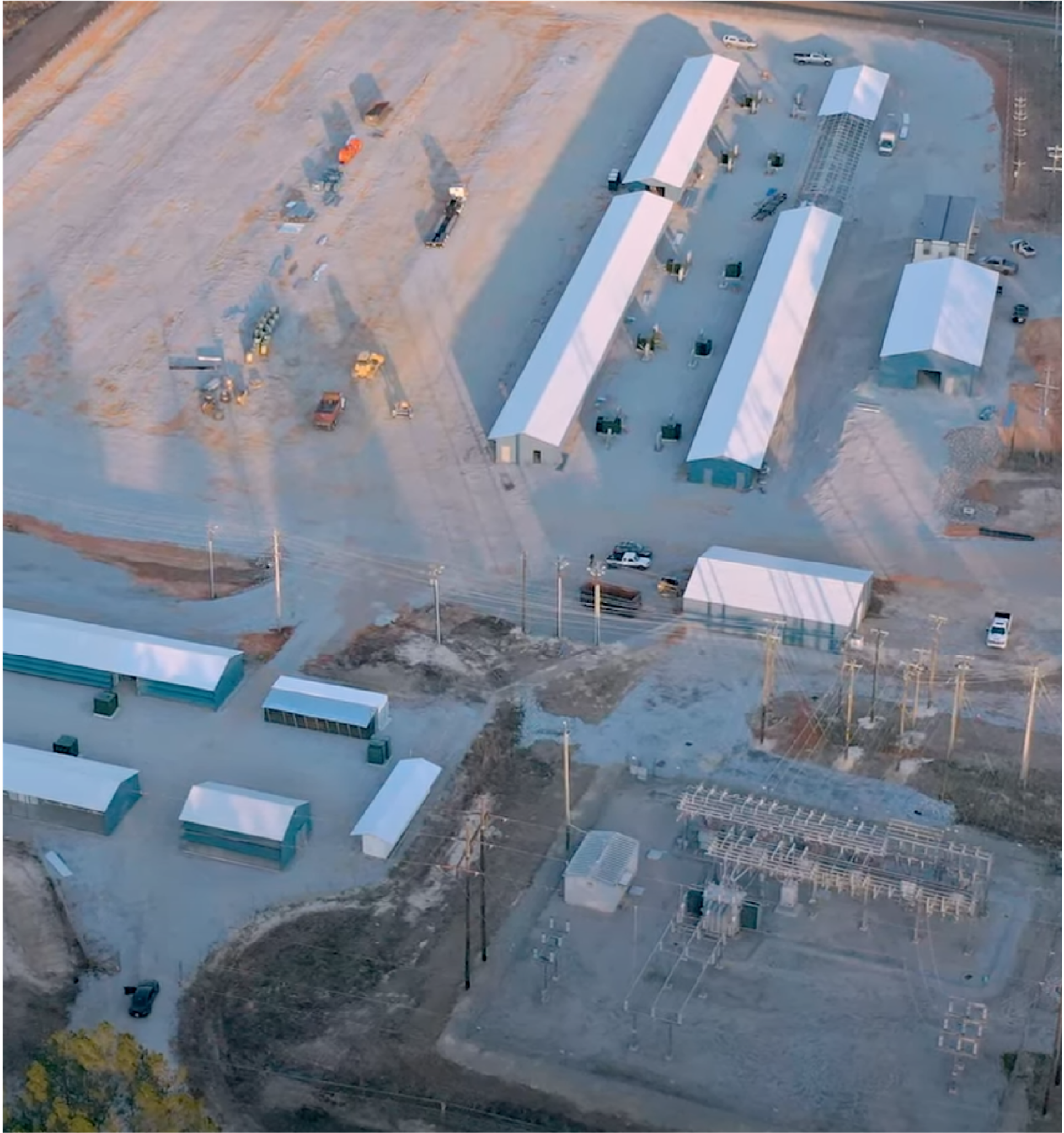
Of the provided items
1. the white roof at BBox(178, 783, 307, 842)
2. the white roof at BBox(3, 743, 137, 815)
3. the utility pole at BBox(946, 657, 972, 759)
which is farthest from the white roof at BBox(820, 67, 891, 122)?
the white roof at BBox(3, 743, 137, 815)

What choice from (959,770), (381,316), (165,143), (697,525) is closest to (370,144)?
(165,143)

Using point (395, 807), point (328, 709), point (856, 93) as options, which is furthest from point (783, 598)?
point (856, 93)

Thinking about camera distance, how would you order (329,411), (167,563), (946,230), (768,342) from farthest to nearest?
(946,230) < (768,342) < (329,411) < (167,563)

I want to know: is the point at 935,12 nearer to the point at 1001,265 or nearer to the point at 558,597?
the point at 1001,265

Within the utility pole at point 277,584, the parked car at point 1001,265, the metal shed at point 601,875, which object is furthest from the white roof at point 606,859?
the parked car at point 1001,265

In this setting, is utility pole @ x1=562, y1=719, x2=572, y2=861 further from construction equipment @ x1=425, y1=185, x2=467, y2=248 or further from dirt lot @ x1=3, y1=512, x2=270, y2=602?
construction equipment @ x1=425, y1=185, x2=467, y2=248
